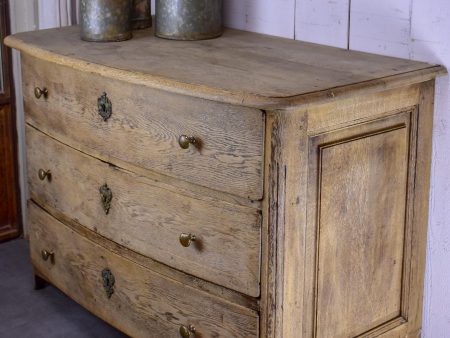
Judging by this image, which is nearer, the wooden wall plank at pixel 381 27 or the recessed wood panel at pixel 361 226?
the recessed wood panel at pixel 361 226

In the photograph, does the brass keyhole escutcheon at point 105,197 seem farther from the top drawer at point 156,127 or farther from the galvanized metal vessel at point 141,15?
the galvanized metal vessel at point 141,15

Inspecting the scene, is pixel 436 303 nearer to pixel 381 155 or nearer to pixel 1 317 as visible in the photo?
pixel 381 155

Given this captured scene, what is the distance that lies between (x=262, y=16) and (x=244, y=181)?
88cm

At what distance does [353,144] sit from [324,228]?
0.72 feet

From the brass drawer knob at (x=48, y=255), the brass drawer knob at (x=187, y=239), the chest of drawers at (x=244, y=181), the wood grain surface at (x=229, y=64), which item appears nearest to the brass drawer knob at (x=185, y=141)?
the chest of drawers at (x=244, y=181)

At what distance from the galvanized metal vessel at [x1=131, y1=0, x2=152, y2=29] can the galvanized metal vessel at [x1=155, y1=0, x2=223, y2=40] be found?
0.15 m

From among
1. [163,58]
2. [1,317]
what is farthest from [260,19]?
[1,317]

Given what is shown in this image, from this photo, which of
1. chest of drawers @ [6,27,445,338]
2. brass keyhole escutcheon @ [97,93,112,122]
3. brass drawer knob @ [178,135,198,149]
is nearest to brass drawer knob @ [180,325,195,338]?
chest of drawers @ [6,27,445,338]

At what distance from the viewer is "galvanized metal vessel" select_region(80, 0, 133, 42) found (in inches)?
97.7

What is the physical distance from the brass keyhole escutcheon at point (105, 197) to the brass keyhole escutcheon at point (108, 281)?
0.19 metres

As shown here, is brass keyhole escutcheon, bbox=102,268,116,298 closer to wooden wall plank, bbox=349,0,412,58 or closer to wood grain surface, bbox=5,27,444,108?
wood grain surface, bbox=5,27,444,108

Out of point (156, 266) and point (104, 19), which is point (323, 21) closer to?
point (104, 19)

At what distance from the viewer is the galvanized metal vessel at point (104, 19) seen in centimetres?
248

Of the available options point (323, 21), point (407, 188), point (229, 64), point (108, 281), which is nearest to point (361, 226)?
point (407, 188)
